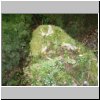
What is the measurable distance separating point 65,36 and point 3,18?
3.98 feet

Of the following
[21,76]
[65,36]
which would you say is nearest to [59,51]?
[65,36]

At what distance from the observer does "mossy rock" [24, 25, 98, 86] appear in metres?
8.60

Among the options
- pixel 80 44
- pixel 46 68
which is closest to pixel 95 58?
pixel 80 44

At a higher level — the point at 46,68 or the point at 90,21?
the point at 90,21

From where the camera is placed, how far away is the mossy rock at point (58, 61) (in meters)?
8.60

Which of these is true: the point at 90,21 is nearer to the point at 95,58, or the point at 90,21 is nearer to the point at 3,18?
the point at 95,58

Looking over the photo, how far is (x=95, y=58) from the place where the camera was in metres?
8.63

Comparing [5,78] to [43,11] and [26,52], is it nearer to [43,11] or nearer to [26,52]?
[26,52]

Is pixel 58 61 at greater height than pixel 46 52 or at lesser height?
lesser

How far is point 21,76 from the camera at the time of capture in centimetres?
863

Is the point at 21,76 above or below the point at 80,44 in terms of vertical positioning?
below

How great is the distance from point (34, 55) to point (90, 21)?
4.04 ft

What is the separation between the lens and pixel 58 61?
862 centimetres

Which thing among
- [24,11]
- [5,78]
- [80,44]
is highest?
[24,11]
